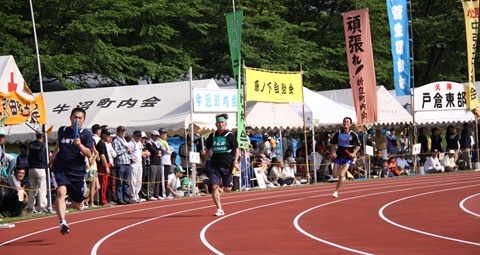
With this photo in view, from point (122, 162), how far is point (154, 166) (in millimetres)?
1897

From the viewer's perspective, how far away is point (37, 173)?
20.5 m

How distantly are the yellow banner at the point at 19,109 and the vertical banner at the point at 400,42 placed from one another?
16435 millimetres

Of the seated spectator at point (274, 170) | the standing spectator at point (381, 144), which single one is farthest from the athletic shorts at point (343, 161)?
the standing spectator at point (381, 144)

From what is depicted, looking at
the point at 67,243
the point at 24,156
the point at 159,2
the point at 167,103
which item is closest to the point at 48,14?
the point at 159,2

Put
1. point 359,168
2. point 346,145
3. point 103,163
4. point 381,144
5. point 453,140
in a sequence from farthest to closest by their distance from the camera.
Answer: point 453,140, point 381,144, point 359,168, point 346,145, point 103,163

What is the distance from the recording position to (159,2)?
3953 centimetres

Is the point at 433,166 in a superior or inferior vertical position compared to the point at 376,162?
inferior

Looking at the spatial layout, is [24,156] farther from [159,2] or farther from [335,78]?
[335,78]

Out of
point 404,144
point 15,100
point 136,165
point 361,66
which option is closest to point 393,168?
point 361,66

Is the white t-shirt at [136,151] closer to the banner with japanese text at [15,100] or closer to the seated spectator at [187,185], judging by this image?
the seated spectator at [187,185]

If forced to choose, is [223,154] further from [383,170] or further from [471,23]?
[471,23]

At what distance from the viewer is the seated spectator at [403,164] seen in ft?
117

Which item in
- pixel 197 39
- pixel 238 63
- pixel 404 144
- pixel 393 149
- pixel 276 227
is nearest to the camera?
pixel 276 227

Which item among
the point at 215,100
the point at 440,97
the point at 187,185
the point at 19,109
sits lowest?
the point at 187,185
